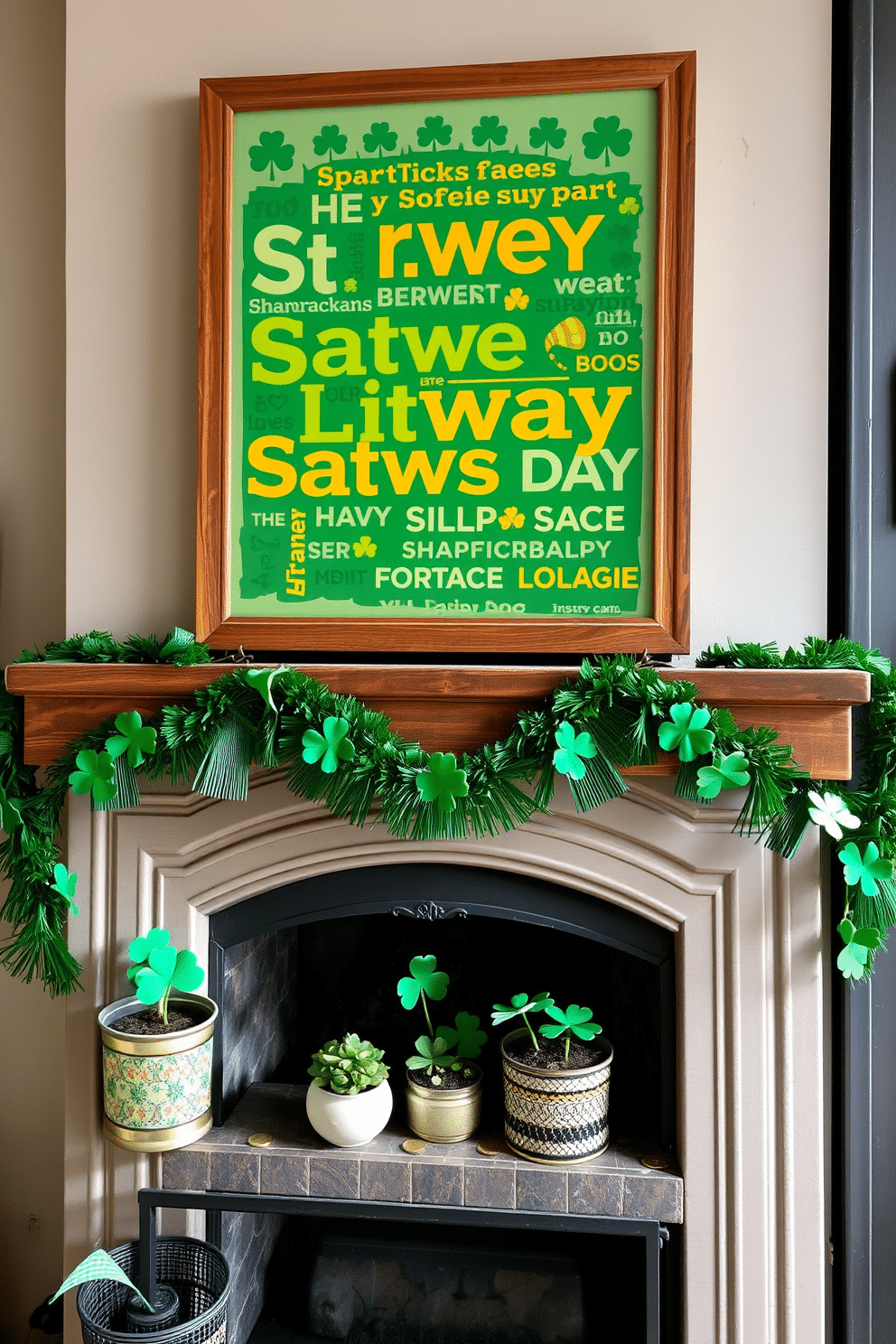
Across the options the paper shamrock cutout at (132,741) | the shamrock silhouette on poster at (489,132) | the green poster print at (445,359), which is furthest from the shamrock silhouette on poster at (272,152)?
the paper shamrock cutout at (132,741)

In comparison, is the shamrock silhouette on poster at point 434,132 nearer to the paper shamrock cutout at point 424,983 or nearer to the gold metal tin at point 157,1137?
the paper shamrock cutout at point 424,983

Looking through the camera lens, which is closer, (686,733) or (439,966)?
(686,733)

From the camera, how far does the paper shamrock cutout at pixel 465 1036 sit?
51.1 inches

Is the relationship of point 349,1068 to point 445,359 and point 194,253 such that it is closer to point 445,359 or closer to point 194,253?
point 445,359

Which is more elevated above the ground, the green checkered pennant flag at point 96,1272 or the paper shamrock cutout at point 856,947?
the paper shamrock cutout at point 856,947

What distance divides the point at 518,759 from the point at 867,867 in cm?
47

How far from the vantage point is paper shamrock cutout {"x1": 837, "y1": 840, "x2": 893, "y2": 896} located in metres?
1.09

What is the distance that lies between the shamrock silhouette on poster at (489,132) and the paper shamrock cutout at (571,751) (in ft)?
2.75

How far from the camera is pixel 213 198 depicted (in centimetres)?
124

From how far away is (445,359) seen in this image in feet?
4.01

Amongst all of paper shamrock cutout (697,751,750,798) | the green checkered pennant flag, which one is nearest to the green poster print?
paper shamrock cutout (697,751,750,798)

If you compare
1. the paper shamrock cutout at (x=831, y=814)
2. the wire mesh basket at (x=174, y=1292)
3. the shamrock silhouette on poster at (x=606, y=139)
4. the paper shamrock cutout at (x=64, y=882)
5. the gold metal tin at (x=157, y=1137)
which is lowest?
the wire mesh basket at (x=174, y=1292)

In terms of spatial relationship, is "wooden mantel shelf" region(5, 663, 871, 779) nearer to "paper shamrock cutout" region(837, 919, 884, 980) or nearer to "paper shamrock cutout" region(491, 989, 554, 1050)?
"paper shamrock cutout" region(837, 919, 884, 980)


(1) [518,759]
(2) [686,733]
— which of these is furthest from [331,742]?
(2) [686,733]
